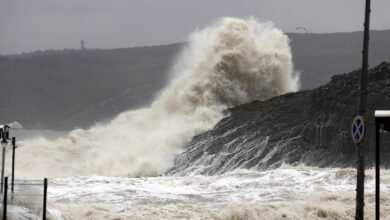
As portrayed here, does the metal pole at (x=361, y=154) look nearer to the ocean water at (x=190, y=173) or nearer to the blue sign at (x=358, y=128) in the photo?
the blue sign at (x=358, y=128)

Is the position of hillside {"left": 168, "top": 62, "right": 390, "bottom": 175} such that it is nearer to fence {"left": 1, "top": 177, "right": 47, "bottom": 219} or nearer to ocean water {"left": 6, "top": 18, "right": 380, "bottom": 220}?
ocean water {"left": 6, "top": 18, "right": 380, "bottom": 220}

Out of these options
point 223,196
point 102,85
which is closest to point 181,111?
point 223,196

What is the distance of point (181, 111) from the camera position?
43.4 m

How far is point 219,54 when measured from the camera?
4678 cm

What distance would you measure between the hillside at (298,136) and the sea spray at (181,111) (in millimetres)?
2805

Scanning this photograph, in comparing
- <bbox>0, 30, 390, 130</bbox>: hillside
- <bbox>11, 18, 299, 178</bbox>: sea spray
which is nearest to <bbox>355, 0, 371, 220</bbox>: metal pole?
<bbox>11, 18, 299, 178</bbox>: sea spray

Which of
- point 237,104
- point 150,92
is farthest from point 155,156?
point 150,92

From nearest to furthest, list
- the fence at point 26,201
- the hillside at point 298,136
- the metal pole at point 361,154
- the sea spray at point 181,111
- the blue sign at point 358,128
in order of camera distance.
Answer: the blue sign at point 358,128 → the metal pole at point 361,154 → the fence at point 26,201 → the hillside at point 298,136 → the sea spray at point 181,111

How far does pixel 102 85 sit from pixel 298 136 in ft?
533

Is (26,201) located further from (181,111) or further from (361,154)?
(181,111)

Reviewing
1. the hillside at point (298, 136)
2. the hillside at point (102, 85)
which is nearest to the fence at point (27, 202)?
the hillside at point (298, 136)

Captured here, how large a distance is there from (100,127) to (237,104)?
31.1 ft

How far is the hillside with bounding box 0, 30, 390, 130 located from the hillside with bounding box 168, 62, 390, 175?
122m

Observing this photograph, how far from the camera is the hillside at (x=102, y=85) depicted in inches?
6384
